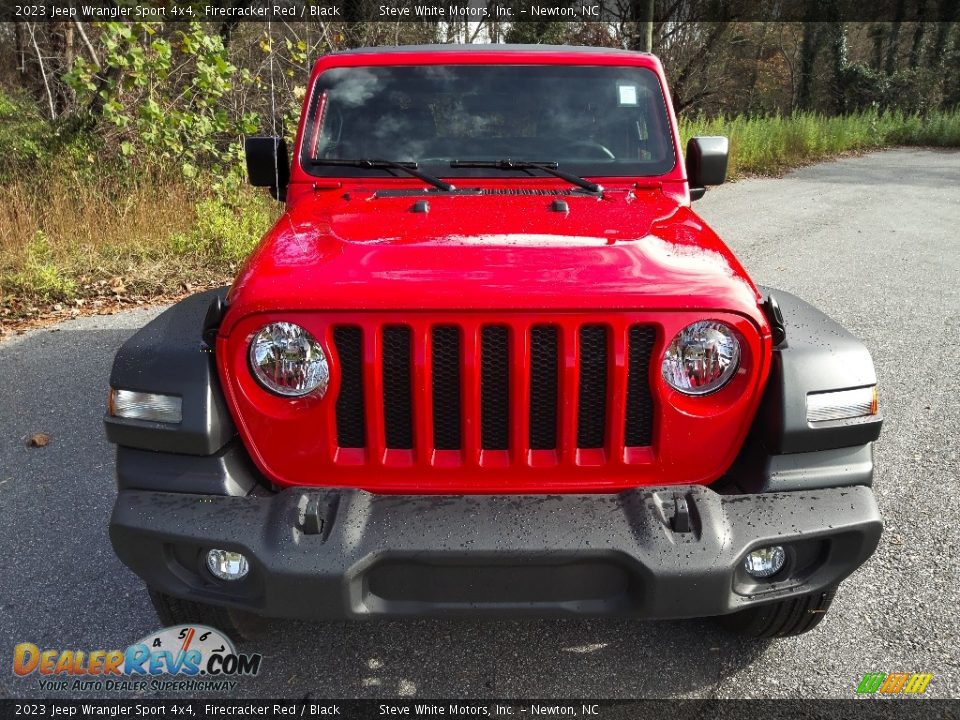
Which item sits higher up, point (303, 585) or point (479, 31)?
point (479, 31)

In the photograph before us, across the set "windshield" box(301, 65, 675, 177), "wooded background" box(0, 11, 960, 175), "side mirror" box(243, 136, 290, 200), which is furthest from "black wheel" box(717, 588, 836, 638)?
"wooded background" box(0, 11, 960, 175)

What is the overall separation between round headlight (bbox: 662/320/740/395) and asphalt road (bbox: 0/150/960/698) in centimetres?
99

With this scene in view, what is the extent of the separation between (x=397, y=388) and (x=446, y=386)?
13 centimetres

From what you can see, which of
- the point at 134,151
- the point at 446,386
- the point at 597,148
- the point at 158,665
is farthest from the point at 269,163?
the point at 134,151

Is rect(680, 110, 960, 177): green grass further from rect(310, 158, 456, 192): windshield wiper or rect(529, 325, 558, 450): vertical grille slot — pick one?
rect(529, 325, 558, 450): vertical grille slot

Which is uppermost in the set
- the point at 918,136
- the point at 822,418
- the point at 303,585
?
the point at 822,418

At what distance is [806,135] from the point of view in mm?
19188

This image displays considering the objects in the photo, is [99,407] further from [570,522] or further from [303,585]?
[570,522]

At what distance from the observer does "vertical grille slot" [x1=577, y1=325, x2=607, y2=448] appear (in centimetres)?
194

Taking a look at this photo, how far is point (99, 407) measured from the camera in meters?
4.32

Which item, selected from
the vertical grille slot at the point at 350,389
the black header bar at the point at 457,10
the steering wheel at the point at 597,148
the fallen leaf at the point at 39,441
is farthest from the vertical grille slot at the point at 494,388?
the black header bar at the point at 457,10

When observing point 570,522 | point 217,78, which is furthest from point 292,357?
point 217,78

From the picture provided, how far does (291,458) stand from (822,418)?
4.71 ft

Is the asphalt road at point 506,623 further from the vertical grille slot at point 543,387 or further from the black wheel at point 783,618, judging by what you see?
the vertical grille slot at point 543,387
